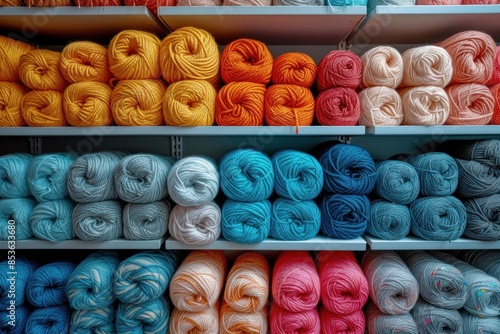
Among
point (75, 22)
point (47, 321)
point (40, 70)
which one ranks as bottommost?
point (47, 321)

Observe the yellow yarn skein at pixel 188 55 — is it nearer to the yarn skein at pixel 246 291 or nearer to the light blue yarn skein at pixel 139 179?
the light blue yarn skein at pixel 139 179

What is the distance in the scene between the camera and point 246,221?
0.95m

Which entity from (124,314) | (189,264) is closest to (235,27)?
(189,264)

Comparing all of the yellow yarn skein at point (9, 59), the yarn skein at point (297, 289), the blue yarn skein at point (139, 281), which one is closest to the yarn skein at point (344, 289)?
the yarn skein at point (297, 289)

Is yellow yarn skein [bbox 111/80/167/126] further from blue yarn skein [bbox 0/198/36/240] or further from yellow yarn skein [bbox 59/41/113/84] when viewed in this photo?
blue yarn skein [bbox 0/198/36/240]

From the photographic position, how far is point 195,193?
2.93 ft

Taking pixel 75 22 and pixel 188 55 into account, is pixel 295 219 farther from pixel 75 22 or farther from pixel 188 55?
pixel 75 22

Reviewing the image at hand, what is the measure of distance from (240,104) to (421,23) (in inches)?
28.8

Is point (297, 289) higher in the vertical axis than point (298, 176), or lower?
lower

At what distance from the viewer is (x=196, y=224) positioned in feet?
3.08

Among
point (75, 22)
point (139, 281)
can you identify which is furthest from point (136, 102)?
point (139, 281)

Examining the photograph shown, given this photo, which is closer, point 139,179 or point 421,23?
point 139,179

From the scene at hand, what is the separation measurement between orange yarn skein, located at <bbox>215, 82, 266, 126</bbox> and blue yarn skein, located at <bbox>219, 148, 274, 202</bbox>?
117 mm

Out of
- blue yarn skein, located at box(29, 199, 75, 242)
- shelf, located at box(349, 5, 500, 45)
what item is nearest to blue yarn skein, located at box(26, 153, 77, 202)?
blue yarn skein, located at box(29, 199, 75, 242)
